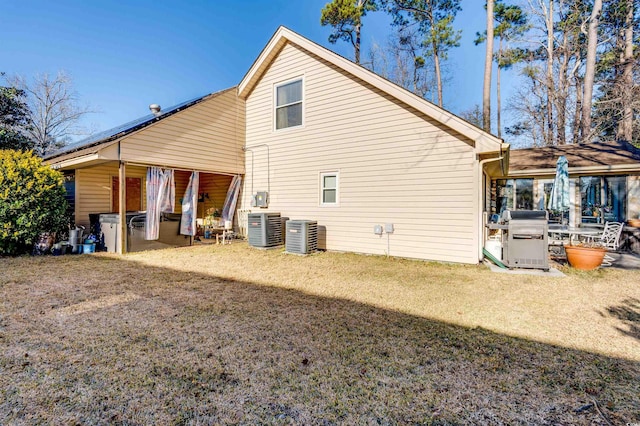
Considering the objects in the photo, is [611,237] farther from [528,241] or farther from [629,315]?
[629,315]

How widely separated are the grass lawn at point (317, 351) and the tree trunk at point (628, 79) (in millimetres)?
13121

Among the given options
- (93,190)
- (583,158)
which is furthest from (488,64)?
(93,190)

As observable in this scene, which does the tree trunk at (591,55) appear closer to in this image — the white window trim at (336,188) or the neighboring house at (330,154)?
the neighboring house at (330,154)

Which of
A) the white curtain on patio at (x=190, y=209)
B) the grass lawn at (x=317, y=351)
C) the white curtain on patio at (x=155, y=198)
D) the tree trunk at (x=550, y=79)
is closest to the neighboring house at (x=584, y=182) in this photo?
the grass lawn at (x=317, y=351)

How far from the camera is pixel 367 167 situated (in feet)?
25.5

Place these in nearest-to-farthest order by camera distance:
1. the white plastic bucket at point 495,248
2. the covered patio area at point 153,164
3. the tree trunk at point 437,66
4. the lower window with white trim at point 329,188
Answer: the white plastic bucket at point 495,248 → the covered patio area at point 153,164 → the lower window with white trim at point 329,188 → the tree trunk at point 437,66

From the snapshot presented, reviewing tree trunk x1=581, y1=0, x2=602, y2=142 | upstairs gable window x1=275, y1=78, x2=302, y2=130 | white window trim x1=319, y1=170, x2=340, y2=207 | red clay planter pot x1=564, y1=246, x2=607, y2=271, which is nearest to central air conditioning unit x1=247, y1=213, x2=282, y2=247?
white window trim x1=319, y1=170, x2=340, y2=207

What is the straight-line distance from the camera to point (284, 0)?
18547 millimetres

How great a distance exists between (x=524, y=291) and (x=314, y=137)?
20.6ft

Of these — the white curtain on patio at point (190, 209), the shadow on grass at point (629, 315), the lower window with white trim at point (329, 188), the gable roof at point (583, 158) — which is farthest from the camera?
the white curtain on patio at point (190, 209)

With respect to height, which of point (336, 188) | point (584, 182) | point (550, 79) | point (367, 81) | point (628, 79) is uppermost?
point (550, 79)

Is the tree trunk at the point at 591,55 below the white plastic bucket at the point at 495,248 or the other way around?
the other way around

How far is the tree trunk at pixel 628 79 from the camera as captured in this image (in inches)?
516

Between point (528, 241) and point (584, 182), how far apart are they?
23.8 feet
